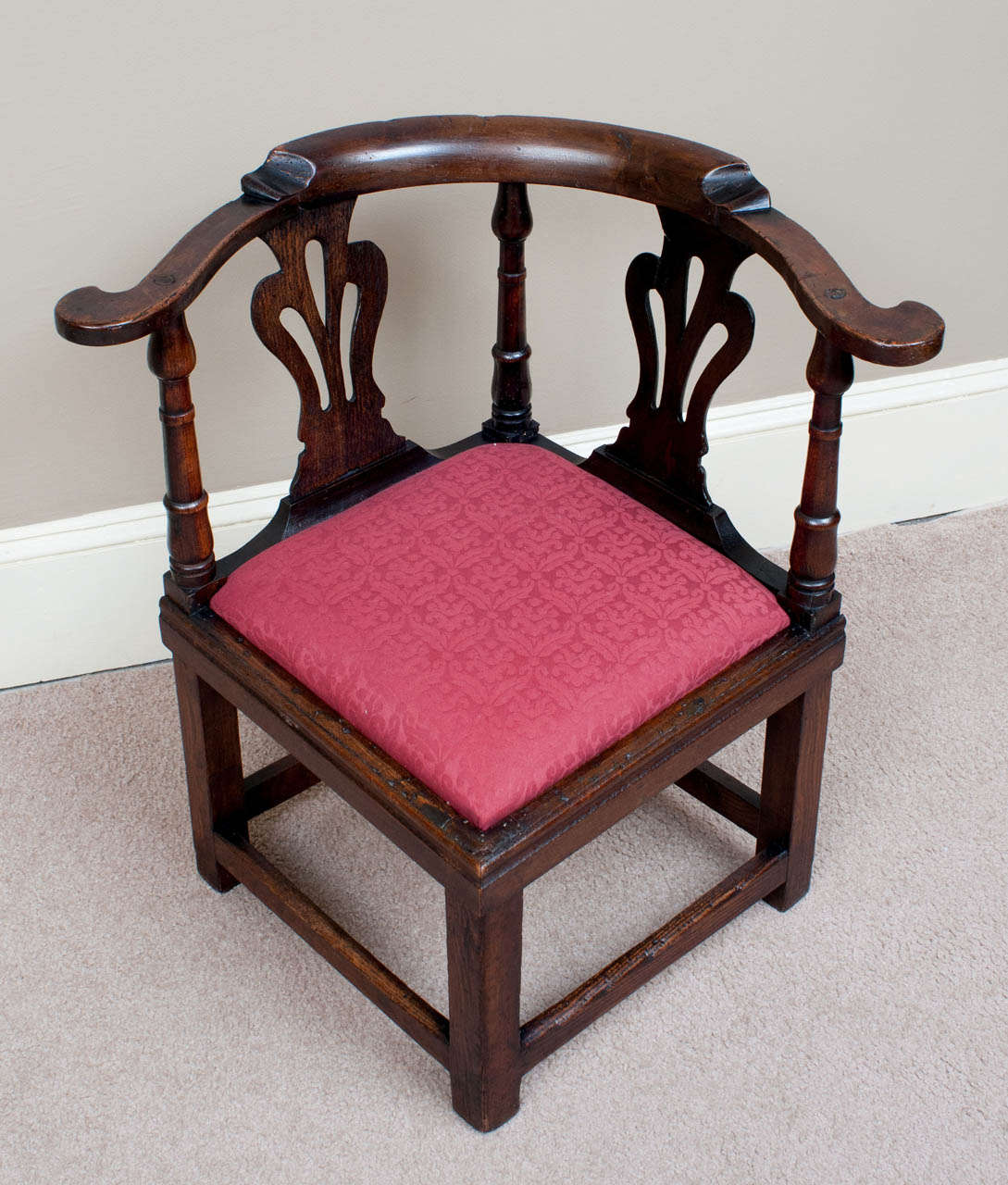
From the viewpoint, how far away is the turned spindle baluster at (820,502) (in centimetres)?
142

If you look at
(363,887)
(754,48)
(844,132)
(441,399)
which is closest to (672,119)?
(754,48)

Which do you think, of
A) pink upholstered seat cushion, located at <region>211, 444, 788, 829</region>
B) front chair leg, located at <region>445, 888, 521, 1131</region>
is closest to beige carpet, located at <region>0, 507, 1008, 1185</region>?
front chair leg, located at <region>445, 888, 521, 1131</region>

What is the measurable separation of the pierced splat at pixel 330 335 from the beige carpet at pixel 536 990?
546mm

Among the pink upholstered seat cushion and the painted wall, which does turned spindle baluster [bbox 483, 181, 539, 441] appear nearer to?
the pink upholstered seat cushion

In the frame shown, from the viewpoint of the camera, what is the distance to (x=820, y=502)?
4.92ft

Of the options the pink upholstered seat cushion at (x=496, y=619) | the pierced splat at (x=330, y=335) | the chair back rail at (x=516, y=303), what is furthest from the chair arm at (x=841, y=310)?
the pierced splat at (x=330, y=335)

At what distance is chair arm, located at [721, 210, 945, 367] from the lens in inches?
51.8

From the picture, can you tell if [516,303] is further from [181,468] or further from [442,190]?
[181,468]

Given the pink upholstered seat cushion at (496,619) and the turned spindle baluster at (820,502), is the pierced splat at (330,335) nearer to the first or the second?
the pink upholstered seat cushion at (496,619)

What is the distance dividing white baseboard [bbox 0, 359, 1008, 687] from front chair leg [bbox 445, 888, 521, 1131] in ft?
2.94

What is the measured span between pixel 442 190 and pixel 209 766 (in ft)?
2.75

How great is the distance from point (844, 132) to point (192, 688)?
4.19 feet

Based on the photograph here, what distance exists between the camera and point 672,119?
2029mm

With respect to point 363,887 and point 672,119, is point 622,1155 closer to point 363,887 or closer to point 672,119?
point 363,887
